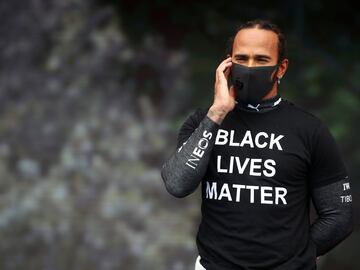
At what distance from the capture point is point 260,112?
94.6 inches

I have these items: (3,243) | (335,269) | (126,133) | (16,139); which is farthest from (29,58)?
(335,269)

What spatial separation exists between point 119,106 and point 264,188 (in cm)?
287

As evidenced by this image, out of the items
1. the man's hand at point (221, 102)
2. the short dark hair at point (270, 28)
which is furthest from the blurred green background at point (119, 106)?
the man's hand at point (221, 102)

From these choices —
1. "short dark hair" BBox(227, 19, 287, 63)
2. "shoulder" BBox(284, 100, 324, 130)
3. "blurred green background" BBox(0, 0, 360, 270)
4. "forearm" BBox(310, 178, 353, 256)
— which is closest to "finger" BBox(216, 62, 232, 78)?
"short dark hair" BBox(227, 19, 287, 63)

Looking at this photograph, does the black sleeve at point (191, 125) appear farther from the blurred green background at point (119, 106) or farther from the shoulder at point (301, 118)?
the blurred green background at point (119, 106)

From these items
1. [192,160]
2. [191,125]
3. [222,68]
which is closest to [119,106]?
[191,125]

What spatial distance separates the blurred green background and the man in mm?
2532

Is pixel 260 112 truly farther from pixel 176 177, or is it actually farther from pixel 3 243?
pixel 3 243

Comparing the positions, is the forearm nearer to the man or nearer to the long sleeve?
the man

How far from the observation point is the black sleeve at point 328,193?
2.33 meters

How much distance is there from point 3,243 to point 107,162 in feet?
3.32

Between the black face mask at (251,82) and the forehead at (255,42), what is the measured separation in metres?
0.06

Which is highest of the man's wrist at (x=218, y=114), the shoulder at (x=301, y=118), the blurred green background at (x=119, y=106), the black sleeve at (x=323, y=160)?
the man's wrist at (x=218, y=114)

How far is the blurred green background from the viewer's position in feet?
16.1
